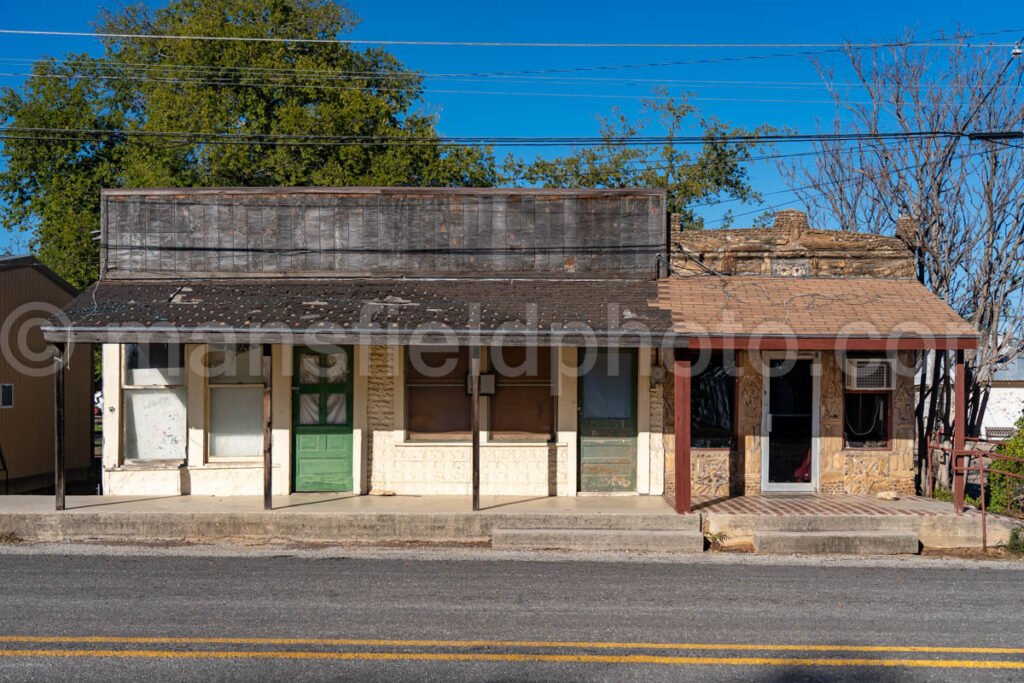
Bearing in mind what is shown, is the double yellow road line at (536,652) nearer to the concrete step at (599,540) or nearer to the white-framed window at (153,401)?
the concrete step at (599,540)

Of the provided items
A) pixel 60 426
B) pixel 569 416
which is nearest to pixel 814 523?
pixel 569 416

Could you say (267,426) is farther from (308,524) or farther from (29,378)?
(29,378)

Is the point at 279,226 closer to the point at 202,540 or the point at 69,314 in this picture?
the point at 69,314

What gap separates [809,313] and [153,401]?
905 centimetres

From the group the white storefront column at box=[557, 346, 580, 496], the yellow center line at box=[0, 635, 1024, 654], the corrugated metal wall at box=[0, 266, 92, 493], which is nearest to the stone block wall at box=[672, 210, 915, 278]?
the white storefront column at box=[557, 346, 580, 496]

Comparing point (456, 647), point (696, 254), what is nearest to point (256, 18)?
point (696, 254)

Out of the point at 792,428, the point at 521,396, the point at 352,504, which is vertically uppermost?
the point at 521,396

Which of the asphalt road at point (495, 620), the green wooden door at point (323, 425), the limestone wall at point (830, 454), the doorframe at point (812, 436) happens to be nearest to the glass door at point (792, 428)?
the doorframe at point (812, 436)

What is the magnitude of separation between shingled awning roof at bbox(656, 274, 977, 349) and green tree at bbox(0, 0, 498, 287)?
15890mm

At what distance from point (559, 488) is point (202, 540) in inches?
186

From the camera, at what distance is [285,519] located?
11.4 meters

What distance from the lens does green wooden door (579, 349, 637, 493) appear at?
42.3ft

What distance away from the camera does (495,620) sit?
777 cm

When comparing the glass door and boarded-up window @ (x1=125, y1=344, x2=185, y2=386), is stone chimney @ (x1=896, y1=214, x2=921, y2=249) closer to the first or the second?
the glass door
